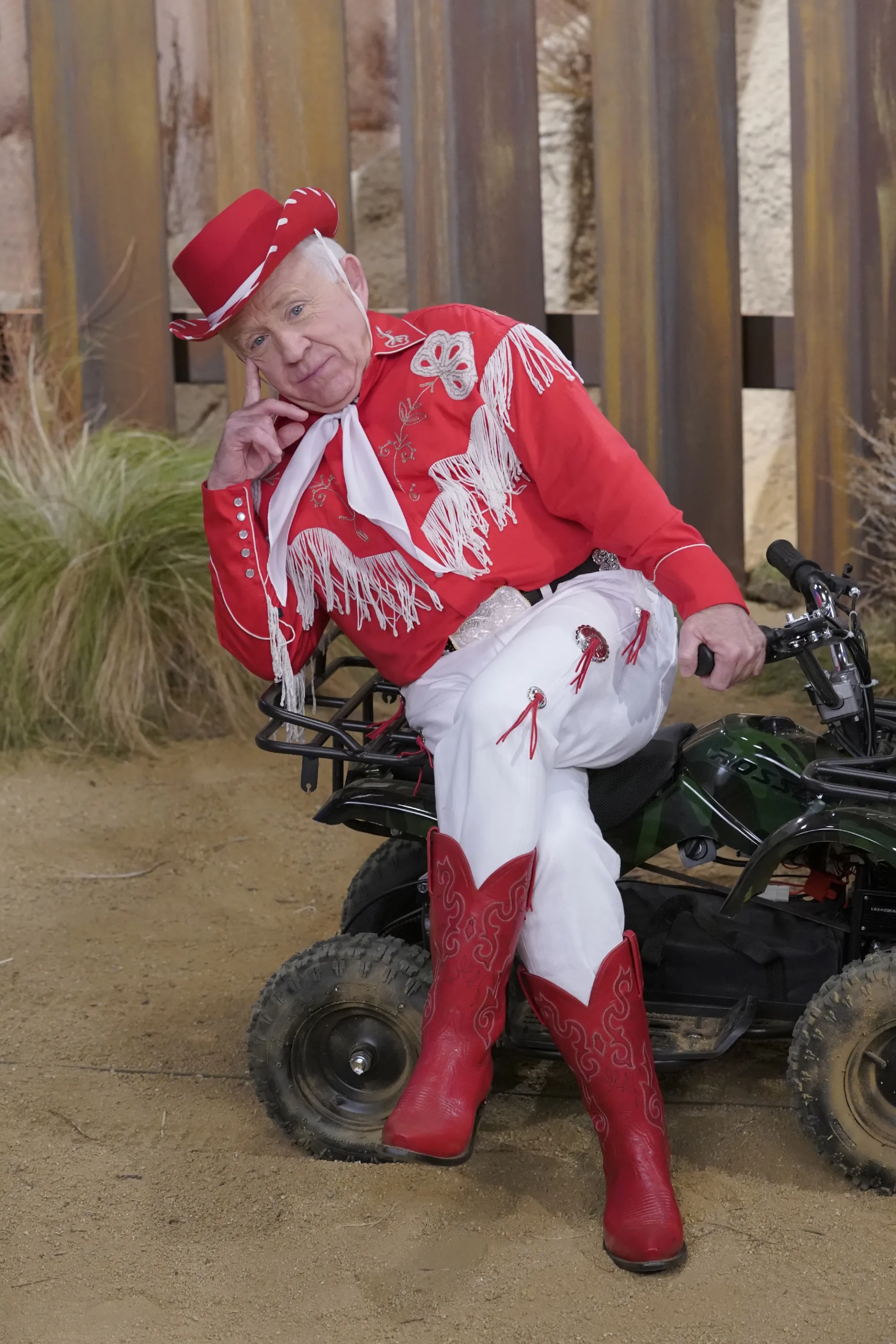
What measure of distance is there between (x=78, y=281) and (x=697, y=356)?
2076mm

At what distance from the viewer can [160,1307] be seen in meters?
1.98

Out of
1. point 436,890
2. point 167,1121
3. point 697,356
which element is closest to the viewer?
point 436,890

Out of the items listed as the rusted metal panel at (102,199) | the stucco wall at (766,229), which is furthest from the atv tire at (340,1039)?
the stucco wall at (766,229)

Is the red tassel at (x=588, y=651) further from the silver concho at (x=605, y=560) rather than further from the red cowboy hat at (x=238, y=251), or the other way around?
the red cowboy hat at (x=238, y=251)

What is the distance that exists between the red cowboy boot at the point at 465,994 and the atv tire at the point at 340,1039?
173 mm

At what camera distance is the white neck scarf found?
7.37 feet

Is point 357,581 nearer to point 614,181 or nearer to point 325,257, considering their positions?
point 325,257

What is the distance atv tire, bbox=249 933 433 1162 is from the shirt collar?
0.91m

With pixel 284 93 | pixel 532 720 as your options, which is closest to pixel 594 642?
pixel 532 720

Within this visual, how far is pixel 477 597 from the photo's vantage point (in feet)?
7.46

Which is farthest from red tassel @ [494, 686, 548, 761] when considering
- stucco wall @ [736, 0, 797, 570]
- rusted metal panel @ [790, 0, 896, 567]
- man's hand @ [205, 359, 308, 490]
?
stucco wall @ [736, 0, 797, 570]

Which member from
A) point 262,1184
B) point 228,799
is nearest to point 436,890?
point 262,1184

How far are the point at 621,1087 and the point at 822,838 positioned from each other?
0.44 meters

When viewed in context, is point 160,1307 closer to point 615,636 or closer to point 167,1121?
point 167,1121
